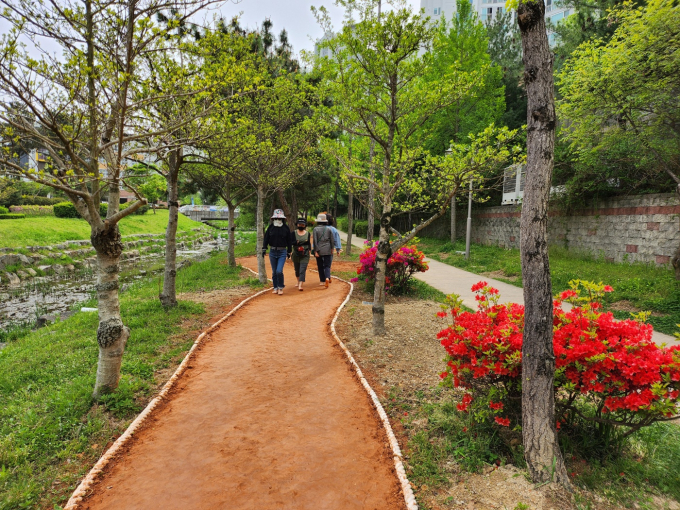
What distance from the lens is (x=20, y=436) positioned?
10.2 ft

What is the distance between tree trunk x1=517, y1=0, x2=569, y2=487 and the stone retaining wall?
9.64 meters

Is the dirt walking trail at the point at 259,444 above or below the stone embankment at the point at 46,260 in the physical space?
below

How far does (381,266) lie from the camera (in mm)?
5883

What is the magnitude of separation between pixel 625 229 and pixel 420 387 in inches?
408

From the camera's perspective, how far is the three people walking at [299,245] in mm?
8547

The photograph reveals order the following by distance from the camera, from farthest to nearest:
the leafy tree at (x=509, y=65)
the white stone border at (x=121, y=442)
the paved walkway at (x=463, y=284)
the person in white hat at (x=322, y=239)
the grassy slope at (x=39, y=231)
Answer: the leafy tree at (x=509, y=65), the grassy slope at (x=39, y=231), the person in white hat at (x=322, y=239), the paved walkway at (x=463, y=284), the white stone border at (x=121, y=442)

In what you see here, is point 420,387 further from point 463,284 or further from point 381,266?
point 463,284

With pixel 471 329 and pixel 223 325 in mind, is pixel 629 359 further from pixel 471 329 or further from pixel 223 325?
pixel 223 325

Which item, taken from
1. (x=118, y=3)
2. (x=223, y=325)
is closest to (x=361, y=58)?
(x=118, y=3)

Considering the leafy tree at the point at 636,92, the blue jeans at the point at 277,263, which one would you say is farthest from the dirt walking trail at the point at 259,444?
the leafy tree at the point at 636,92

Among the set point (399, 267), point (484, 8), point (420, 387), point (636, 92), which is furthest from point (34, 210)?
point (484, 8)

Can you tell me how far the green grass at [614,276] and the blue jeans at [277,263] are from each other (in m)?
6.86

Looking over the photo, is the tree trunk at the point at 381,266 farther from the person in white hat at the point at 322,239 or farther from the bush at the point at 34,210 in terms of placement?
the bush at the point at 34,210

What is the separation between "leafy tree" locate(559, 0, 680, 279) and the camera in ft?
23.6
